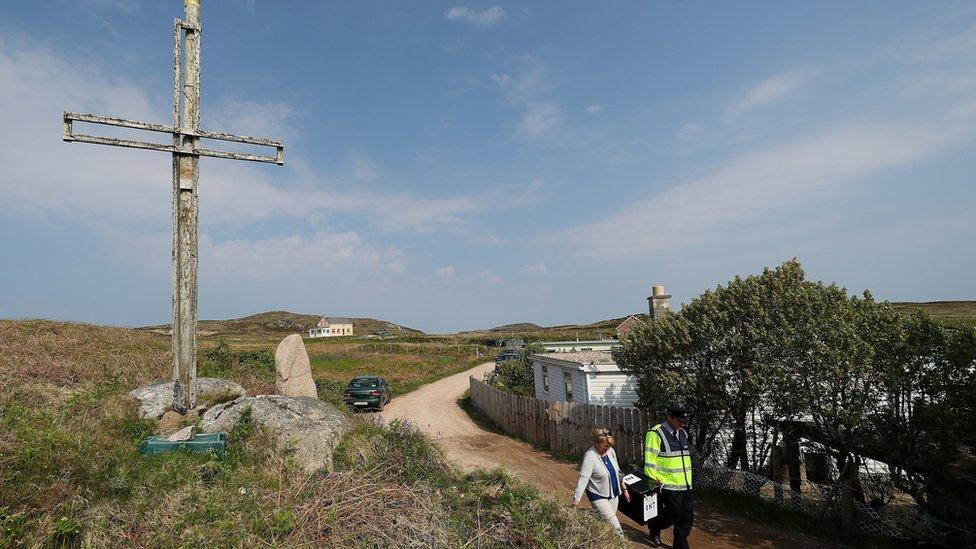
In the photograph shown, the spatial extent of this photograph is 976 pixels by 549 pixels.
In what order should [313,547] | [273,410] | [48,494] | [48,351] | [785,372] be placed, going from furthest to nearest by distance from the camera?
[48,351]
[785,372]
[273,410]
[48,494]
[313,547]

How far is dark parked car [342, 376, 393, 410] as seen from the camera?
69.6ft

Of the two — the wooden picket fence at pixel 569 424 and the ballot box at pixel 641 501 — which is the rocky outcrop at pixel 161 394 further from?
the wooden picket fence at pixel 569 424

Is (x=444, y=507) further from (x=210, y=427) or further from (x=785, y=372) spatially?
(x=785, y=372)

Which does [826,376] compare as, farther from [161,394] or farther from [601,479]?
[161,394]

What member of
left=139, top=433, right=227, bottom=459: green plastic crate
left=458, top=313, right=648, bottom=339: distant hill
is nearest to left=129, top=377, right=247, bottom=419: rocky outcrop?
left=139, top=433, right=227, bottom=459: green plastic crate

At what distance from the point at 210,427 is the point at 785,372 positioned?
1071 centimetres

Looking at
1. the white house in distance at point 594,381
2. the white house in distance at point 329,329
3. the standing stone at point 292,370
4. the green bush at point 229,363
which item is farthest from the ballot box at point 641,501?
the white house in distance at point 329,329

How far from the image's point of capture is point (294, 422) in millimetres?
8531

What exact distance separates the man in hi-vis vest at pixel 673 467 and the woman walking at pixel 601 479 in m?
0.71

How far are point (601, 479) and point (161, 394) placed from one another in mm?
9204

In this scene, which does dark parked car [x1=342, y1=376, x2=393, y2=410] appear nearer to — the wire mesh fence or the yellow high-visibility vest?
the wire mesh fence

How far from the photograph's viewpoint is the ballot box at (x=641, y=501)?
6434 millimetres

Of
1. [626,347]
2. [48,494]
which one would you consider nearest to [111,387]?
[48,494]

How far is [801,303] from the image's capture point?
32.2 ft
